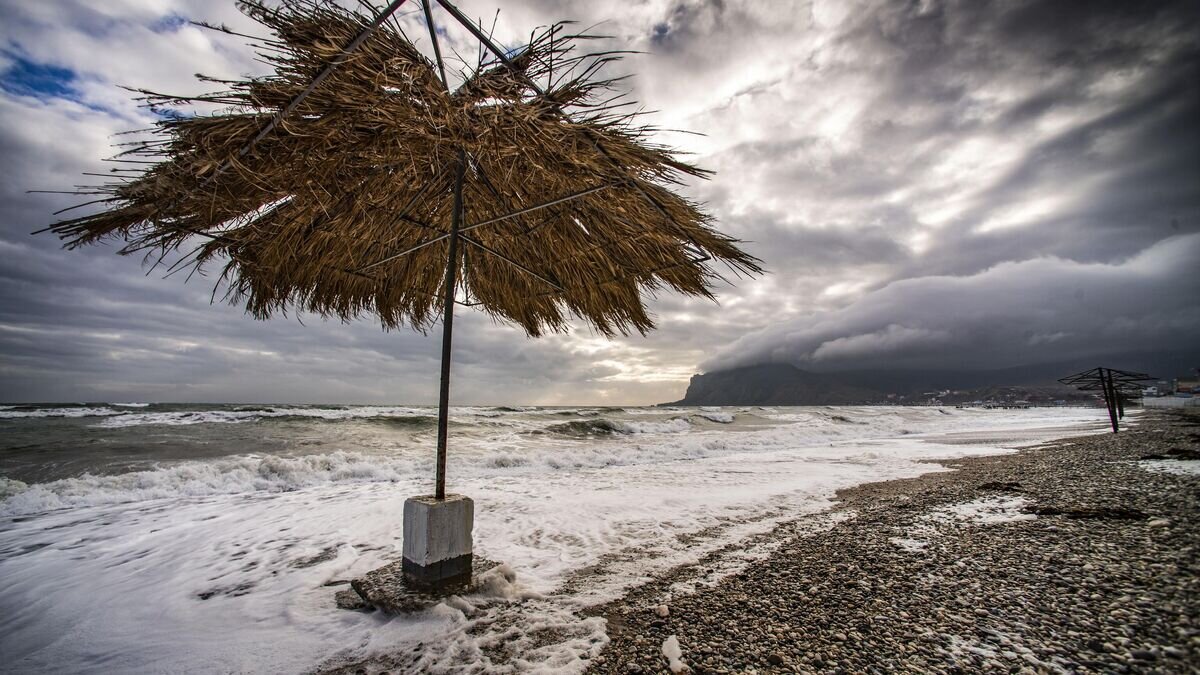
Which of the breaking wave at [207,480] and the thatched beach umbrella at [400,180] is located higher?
the thatched beach umbrella at [400,180]

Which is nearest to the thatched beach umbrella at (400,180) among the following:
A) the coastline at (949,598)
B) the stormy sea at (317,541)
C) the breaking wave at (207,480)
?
the stormy sea at (317,541)

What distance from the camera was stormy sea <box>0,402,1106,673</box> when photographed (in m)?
2.25

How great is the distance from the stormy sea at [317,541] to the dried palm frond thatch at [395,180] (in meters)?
2.05

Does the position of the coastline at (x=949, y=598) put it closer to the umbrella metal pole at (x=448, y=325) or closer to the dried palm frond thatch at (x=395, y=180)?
the umbrella metal pole at (x=448, y=325)

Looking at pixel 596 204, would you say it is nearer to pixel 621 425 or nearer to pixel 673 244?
pixel 673 244

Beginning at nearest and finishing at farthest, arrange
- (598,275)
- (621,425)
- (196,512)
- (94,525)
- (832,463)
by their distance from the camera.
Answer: (598,275) < (94,525) < (196,512) < (832,463) < (621,425)

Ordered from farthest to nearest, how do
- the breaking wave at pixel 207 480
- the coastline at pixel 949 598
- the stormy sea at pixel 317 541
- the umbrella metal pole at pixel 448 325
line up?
the breaking wave at pixel 207 480 → the umbrella metal pole at pixel 448 325 → the stormy sea at pixel 317 541 → the coastline at pixel 949 598

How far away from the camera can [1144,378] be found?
14.2 metres

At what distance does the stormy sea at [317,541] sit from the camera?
2248 millimetres

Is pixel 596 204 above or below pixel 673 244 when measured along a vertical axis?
above

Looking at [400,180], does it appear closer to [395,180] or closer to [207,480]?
[395,180]

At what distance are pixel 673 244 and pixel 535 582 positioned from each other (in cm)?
245

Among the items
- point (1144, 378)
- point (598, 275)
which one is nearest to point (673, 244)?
point (598, 275)

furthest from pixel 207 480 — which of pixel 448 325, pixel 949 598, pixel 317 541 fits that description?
pixel 949 598
